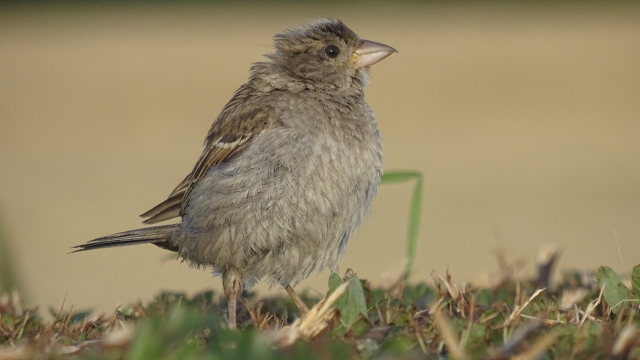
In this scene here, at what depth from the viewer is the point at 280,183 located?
3623 millimetres

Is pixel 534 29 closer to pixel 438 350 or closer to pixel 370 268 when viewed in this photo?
pixel 370 268

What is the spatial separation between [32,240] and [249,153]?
541cm

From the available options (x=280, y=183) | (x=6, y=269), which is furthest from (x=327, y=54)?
(x=6, y=269)

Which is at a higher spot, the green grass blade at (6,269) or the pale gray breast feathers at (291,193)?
the pale gray breast feathers at (291,193)

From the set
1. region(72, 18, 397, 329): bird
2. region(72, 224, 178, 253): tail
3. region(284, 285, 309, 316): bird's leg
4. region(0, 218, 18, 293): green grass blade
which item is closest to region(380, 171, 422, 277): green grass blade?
region(72, 18, 397, 329): bird

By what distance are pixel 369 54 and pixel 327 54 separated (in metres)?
0.22

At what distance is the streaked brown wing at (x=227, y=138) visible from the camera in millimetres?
3928

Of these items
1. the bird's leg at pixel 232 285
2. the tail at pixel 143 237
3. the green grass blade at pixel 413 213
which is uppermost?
the green grass blade at pixel 413 213

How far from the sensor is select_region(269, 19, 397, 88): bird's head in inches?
169

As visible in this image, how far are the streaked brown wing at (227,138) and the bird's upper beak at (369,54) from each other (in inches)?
23.8

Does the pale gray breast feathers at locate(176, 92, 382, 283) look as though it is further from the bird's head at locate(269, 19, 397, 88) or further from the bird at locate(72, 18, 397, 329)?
the bird's head at locate(269, 19, 397, 88)

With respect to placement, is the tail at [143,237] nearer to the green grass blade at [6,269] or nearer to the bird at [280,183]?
the bird at [280,183]

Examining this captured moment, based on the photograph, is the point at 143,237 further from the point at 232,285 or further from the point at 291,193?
the point at 291,193

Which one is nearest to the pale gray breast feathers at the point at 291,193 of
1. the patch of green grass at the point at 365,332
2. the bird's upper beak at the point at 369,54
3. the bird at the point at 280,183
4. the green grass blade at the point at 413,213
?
the bird at the point at 280,183
